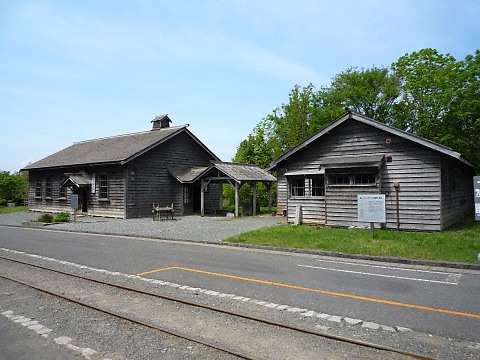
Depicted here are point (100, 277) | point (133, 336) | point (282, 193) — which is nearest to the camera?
point (133, 336)

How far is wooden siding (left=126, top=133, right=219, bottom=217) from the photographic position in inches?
1074

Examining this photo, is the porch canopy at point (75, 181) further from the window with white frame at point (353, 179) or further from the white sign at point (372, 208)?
the white sign at point (372, 208)

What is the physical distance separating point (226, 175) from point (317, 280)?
18.8 m

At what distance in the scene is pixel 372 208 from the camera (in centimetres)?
1374

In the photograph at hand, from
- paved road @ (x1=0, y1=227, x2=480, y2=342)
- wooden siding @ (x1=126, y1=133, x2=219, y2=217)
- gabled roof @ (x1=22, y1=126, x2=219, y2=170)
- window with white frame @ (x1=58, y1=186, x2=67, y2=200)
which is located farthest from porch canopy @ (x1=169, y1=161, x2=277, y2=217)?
paved road @ (x1=0, y1=227, x2=480, y2=342)

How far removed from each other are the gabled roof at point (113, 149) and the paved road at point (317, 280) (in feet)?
46.2

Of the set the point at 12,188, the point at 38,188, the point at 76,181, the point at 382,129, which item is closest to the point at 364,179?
the point at 382,129

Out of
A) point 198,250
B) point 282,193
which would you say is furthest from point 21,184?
point 198,250

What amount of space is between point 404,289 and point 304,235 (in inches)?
298

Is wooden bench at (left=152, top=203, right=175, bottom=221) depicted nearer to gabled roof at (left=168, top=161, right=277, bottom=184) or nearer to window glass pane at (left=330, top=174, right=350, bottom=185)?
gabled roof at (left=168, top=161, right=277, bottom=184)

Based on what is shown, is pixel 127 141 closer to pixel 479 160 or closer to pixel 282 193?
pixel 282 193

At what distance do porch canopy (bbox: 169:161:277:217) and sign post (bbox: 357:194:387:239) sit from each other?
41.5ft

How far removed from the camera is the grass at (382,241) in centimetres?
1128

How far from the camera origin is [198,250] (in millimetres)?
13094
